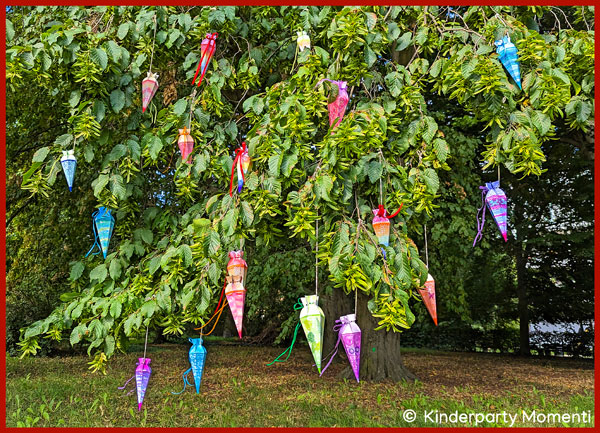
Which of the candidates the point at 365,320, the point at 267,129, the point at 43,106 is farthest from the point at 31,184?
the point at 365,320

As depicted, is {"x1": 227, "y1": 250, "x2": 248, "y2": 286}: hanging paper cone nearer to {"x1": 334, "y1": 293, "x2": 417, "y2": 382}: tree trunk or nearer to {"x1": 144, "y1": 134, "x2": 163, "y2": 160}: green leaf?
{"x1": 144, "y1": 134, "x2": 163, "y2": 160}: green leaf

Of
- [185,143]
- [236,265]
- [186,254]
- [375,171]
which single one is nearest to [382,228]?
[375,171]

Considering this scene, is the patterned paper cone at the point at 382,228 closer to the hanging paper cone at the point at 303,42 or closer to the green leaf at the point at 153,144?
the hanging paper cone at the point at 303,42

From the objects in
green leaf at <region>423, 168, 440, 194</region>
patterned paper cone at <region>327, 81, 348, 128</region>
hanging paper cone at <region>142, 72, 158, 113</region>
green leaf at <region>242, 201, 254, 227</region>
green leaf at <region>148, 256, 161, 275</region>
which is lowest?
green leaf at <region>148, 256, 161, 275</region>

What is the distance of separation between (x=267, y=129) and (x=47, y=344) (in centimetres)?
790

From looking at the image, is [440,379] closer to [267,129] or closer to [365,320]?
[365,320]

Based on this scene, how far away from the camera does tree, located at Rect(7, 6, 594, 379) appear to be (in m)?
2.51

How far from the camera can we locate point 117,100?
10.2 ft

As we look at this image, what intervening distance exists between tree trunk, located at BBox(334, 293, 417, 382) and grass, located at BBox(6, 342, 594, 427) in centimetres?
24

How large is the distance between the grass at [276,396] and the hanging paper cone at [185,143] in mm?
2494

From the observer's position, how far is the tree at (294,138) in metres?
2.51

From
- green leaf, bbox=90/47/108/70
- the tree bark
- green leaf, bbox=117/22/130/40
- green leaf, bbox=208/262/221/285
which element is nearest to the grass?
the tree bark

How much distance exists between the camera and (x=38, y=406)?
4.90m

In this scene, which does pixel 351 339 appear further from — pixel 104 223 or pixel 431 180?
pixel 104 223
